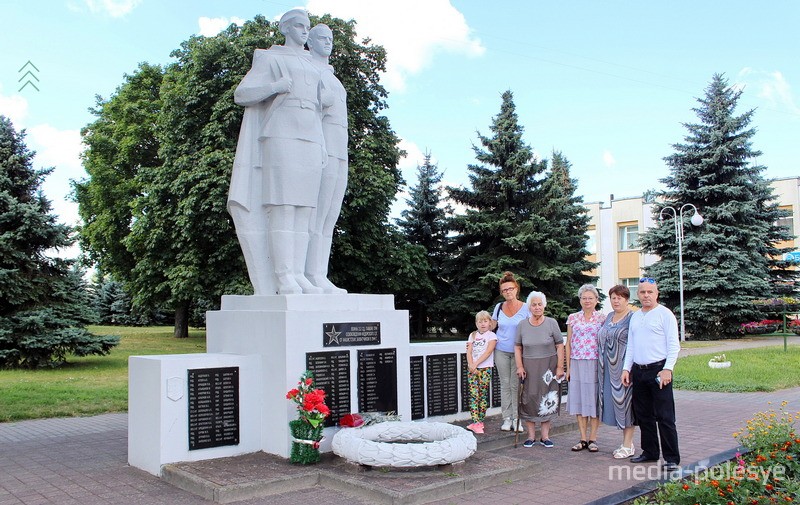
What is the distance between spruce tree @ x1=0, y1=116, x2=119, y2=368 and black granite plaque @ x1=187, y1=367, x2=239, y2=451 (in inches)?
385

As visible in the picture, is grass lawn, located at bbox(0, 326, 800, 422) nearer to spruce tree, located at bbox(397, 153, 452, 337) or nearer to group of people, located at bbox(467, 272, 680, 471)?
group of people, located at bbox(467, 272, 680, 471)

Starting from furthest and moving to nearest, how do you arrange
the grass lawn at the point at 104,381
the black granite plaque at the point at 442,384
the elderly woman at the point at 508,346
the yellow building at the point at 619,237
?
1. the yellow building at the point at 619,237
2. the grass lawn at the point at 104,381
3. the black granite plaque at the point at 442,384
4. the elderly woman at the point at 508,346

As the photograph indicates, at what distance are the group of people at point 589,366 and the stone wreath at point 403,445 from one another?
1157mm

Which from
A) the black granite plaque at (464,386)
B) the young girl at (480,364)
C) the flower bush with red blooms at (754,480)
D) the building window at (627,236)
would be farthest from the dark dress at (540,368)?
the building window at (627,236)

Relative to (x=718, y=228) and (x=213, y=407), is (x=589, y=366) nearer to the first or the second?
(x=213, y=407)

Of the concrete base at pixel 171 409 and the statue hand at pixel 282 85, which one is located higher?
the statue hand at pixel 282 85

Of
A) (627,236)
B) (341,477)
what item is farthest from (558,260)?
(341,477)

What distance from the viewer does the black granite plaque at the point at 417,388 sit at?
753 centimetres

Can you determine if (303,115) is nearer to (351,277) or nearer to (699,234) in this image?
(351,277)

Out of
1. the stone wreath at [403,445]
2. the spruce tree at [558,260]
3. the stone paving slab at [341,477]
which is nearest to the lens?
the stone paving slab at [341,477]

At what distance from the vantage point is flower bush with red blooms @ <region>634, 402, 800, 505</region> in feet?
13.3

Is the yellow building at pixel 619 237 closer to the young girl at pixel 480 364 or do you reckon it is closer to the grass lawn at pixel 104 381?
the grass lawn at pixel 104 381

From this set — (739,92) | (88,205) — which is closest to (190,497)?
(88,205)

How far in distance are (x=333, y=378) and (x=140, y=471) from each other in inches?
71.1
